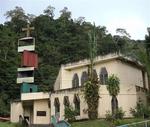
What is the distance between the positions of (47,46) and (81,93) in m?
28.4

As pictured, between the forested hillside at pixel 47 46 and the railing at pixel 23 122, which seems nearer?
the railing at pixel 23 122

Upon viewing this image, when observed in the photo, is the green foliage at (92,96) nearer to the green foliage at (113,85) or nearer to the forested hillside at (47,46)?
the green foliage at (113,85)

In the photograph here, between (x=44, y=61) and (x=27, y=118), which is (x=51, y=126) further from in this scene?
(x=44, y=61)

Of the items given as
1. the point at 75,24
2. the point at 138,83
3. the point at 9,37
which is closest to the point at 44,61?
the point at 9,37

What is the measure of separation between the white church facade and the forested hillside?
362 inches

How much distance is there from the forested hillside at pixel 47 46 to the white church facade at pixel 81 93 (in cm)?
920

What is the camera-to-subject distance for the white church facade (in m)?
29.6

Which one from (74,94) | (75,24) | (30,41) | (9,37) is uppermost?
(75,24)

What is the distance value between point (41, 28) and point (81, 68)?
106 feet

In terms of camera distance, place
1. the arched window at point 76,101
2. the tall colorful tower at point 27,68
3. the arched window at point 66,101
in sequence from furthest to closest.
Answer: the tall colorful tower at point 27,68 < the arched window at point 66,101 < the arched window at point 76,101

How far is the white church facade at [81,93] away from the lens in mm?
29625

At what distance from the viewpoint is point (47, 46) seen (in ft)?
189

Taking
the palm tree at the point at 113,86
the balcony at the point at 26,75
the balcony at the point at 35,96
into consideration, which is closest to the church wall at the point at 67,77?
the balcony at the point at 35,96

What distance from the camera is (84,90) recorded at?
29.1 metres
